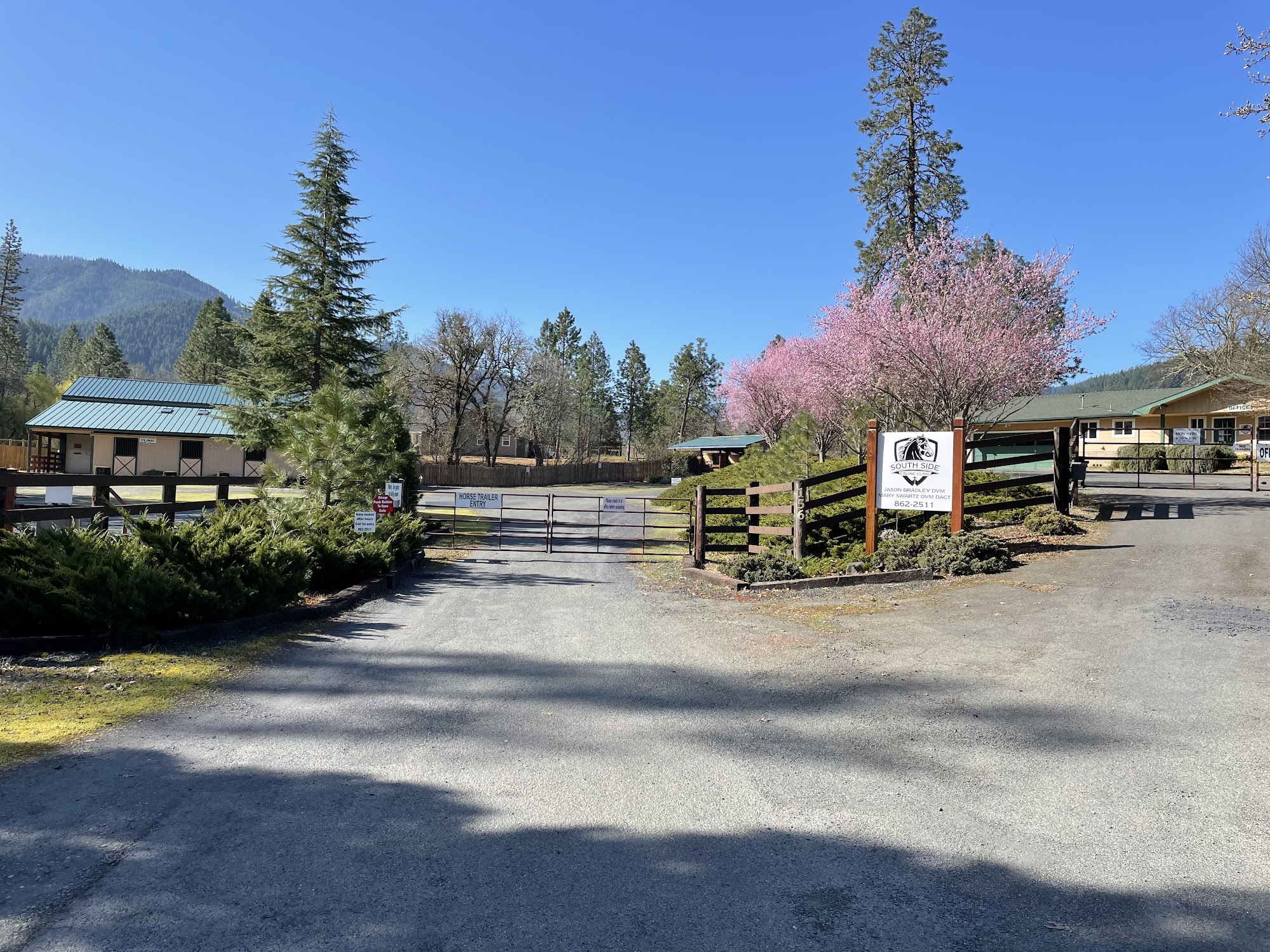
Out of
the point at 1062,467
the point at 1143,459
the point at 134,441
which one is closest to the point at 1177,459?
the point at 1143,459

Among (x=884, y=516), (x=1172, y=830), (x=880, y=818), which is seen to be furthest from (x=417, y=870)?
(x=884, y=516)

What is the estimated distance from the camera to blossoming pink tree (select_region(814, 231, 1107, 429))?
2019 centimetres

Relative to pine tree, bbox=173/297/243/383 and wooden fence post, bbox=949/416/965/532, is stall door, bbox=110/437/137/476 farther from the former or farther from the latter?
wooden fence post, bbox=949/416/965/532

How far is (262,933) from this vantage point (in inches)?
115

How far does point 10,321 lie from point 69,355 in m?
41.7

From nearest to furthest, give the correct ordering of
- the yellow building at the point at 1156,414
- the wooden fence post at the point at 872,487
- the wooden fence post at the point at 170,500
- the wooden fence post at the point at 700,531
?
the wooden fence post at the point at 170,500, the wooden fence post at the point at 872,487, the wooden fence post at the point at 700,531, the yellow building at the point at 1156,414

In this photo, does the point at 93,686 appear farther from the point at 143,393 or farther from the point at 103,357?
the point at 103,357

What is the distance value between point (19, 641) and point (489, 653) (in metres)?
4.07

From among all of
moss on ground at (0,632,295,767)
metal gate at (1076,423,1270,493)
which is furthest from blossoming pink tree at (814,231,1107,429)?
moss on ground at (0,632,295,767)

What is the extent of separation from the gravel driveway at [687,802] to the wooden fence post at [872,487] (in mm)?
4764

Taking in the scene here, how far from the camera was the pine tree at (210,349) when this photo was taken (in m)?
72.6

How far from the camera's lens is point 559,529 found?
24.9 m

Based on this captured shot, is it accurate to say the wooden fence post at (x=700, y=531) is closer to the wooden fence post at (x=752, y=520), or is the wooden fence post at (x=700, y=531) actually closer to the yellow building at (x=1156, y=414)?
the wooden fence post at (x=752, y=520)

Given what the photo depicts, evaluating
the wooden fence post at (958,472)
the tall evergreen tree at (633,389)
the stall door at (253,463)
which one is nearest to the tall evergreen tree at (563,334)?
the tall evergreen tree at (633,389)
